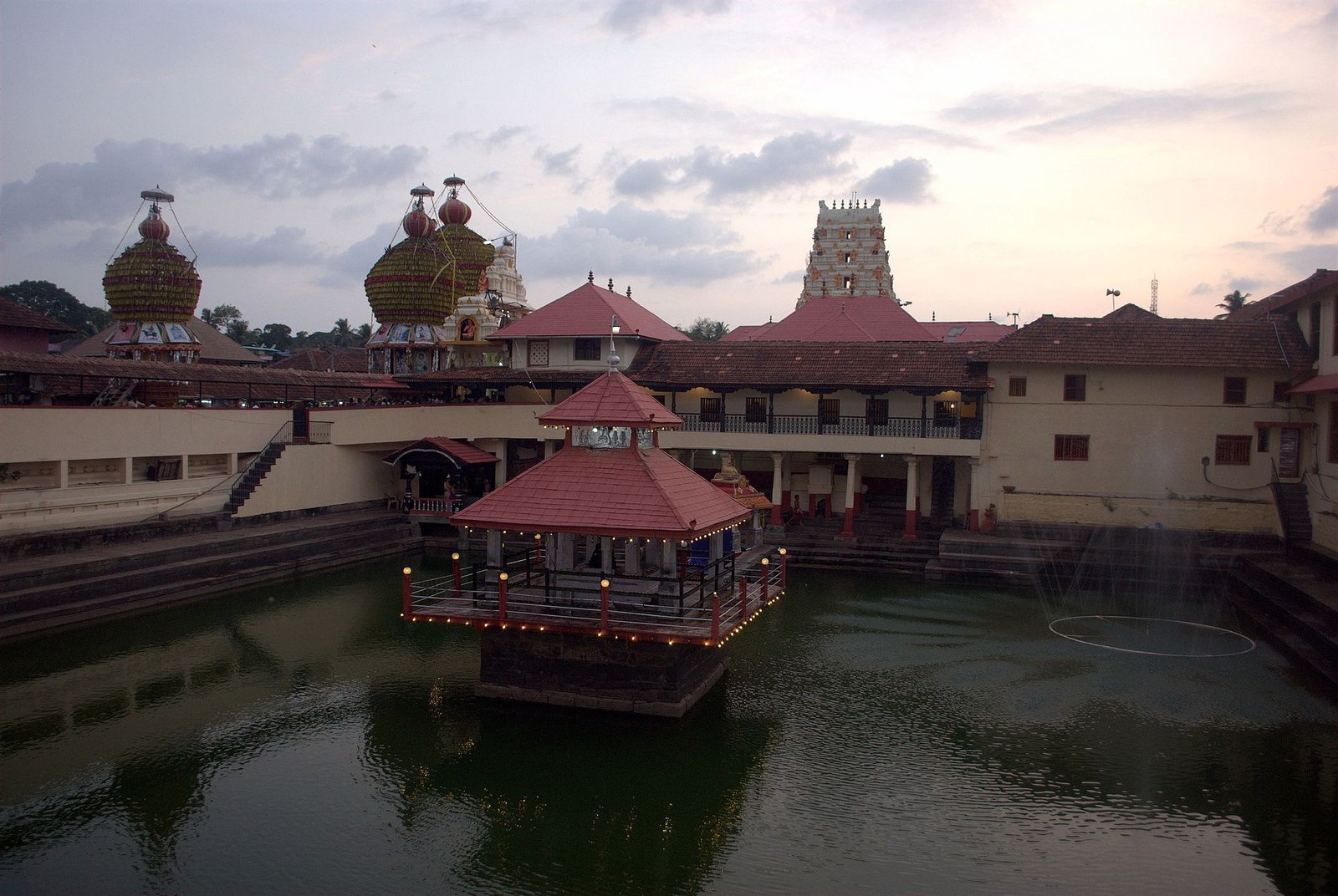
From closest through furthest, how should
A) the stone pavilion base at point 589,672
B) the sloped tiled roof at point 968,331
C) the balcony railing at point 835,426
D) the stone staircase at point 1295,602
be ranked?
the stone pavilion base at point 589,672 → the stone staircase at point 1295,602 → the balcony railing at point 835,426 → the sloped tiled roof at point 968,331

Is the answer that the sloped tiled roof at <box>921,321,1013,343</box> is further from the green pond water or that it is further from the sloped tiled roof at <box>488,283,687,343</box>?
the green pond water

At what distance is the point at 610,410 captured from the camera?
552 inches

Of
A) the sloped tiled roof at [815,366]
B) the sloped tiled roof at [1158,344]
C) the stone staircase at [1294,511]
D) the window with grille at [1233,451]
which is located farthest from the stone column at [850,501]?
the stone staircase at [1294,511]

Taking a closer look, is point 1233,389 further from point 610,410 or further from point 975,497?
point 610,410

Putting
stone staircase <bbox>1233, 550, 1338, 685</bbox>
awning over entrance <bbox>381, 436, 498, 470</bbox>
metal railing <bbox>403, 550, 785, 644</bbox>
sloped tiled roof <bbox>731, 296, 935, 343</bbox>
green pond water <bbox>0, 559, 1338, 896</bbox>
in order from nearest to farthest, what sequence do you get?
green pond water <bbox>0, 559, 1338, 896</bbox>
metal railing <bbox>403, 550, 785, 644</bbox>
stone staircase <bbox>1233, 550, 1338, 685</bbox>
awning over entrance <bbox>381, 436, 498, 470</bbox>
sloped tiled roof <bbox>731, 296, 935, 343</bbox>

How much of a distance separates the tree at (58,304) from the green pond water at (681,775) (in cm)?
6192

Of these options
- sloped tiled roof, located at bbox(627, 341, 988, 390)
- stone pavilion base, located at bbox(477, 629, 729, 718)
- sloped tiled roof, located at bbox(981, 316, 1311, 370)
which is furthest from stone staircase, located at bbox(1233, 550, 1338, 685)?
stone pavilion base, located at bbox(477, 629, 729, 718)

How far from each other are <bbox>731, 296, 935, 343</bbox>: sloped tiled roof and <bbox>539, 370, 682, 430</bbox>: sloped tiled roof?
1892cm

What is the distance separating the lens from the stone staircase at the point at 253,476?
2425 centimetres

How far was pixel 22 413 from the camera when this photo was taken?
1994 cm

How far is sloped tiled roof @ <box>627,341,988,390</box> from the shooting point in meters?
25.4

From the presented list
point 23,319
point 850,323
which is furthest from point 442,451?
point 850,323

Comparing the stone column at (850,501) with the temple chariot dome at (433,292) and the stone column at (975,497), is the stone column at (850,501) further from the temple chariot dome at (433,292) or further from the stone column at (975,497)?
the temple chariot dome at (433,292)

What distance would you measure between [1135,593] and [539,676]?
14.3 meters
